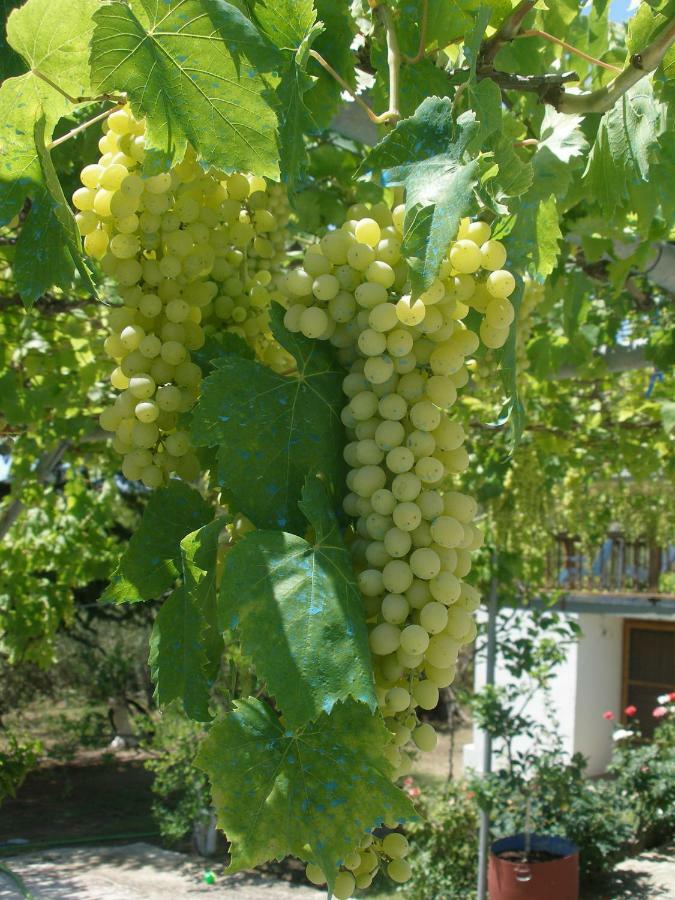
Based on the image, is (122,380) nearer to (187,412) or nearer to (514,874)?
(187,412)

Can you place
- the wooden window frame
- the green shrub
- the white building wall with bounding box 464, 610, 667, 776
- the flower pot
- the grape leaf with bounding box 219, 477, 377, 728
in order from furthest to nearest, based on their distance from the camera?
the wooden window frame < the white building wall with bounding box 464, 610, 667, 776 < the green shrub < the flower pot < the grape leaf with bounding box 219, 477, 377, 728

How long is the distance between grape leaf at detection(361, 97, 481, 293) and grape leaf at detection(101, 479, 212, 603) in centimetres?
30

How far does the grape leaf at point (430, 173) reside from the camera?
0.71 metres

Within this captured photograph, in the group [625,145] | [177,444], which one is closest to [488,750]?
[625,145]

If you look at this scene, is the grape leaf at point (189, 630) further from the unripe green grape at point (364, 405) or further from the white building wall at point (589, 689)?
the white building wall at point (589, 689)

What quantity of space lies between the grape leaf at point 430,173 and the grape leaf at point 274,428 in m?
0.15

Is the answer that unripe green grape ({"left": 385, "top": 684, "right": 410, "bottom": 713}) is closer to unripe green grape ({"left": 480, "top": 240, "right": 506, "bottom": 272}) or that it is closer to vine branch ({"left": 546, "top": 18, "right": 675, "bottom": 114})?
unripe green grape ({"left": 480, "top": 240, "right": 506, "bottom": 272})

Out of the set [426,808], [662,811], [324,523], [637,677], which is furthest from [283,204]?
[637,677]

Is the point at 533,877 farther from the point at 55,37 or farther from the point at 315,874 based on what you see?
the point at 55,37

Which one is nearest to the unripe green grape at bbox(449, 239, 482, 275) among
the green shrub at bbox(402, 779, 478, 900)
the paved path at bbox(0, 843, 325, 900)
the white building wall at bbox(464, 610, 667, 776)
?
the green shrub at bbox(402, 779, 478, 900)

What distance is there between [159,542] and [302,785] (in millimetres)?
267

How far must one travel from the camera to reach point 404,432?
0.77 metres

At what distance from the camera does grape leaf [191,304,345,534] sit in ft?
2.50

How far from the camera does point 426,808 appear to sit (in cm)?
689
